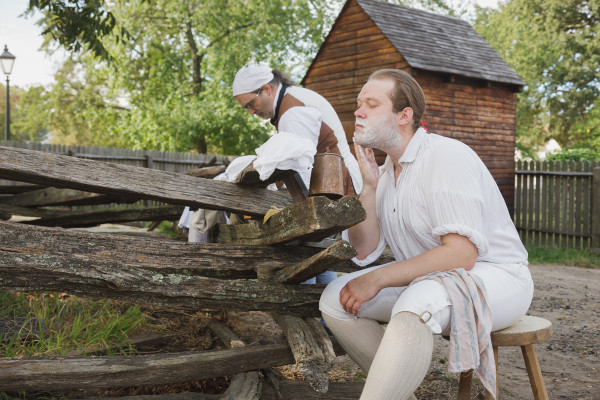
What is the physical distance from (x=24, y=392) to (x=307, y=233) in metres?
1.62

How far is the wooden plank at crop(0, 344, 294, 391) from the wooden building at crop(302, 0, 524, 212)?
1032 cm

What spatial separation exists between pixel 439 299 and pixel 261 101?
1.97 meters

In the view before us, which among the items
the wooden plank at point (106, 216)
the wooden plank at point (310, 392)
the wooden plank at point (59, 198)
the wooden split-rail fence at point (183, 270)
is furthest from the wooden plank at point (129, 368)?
the wooden plank at point (106, 216)

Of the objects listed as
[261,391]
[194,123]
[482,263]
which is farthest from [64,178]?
[194,123]

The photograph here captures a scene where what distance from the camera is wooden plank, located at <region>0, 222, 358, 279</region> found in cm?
246

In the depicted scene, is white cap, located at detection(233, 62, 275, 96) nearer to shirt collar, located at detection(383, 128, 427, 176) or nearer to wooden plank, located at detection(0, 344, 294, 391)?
shirt collar, located at detection(383, 128, 427, 176)

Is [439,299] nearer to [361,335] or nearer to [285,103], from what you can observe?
[361,335]

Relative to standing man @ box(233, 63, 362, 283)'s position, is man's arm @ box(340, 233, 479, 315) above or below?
below

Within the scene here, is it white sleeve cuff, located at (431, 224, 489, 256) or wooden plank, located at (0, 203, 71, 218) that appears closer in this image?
white sleeve cuff, located at (431, 224, 489, 256)

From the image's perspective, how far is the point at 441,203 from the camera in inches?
94.0

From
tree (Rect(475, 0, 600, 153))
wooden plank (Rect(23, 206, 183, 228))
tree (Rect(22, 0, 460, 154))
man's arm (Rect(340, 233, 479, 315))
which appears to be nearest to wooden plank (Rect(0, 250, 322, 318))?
man's arm (Rect(340, 233, 479, 315))

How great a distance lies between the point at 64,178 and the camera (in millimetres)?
2535

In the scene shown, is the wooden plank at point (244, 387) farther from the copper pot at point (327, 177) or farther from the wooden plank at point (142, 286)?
the copper pot at point (327, 177)

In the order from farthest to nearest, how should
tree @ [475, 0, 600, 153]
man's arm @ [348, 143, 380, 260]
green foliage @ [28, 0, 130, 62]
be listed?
tree @ [475, 0, 600, 153], green foliage @ [28, 0, 130, 62], man's arm @ [348, 143, 380, 260]
